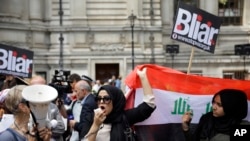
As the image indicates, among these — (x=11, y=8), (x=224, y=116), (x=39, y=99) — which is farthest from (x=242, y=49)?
(x=39, y=99)

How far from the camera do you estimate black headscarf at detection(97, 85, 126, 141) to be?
20.1 ft

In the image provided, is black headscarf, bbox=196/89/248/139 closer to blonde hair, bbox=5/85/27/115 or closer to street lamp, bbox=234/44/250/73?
blonde hair, bbox=5/85/27/115

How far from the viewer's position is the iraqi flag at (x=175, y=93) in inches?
281

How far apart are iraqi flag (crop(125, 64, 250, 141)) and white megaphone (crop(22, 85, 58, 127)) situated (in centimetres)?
229

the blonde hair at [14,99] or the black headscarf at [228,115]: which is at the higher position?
the blonde hair at [14,99]

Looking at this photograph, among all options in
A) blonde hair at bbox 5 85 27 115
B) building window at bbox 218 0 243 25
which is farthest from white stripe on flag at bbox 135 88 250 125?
building window at bbox 218 0 243 25

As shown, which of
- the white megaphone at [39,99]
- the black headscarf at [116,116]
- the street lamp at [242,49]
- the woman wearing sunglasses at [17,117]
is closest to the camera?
the white megaphone at [39,99]

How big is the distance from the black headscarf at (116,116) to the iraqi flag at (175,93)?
3.09 feet

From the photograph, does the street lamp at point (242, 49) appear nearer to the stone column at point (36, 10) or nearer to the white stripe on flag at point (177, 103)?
the stone column at point (36, 10)

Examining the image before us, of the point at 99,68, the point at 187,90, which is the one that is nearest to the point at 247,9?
the point at 99,68

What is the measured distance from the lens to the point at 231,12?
3806 cm

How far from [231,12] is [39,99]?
112ft

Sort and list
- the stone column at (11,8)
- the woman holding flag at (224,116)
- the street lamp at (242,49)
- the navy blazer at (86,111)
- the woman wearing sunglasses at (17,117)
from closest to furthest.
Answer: the woman wearing sunglasses at (17,117) → the woman holding flag at (224,116) → the navy blazer at (86,111) → the street lamp at (242,49) → the stone column at (11,8)

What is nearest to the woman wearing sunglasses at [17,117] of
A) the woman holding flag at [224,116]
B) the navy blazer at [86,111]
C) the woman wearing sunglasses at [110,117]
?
the woman wearing sunglasses at [110,117]
